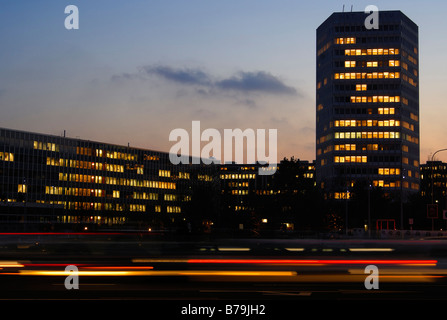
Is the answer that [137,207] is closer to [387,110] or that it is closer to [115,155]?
[115,155]

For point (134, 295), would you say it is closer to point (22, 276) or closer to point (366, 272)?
point (22, 276)

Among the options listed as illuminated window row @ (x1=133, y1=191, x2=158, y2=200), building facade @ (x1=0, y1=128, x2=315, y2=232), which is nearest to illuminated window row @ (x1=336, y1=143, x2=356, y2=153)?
building facade @ (x1=0, y1=128, x2=315, y2=232)

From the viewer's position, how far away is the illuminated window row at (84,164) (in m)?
159

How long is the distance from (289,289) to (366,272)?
244 inches

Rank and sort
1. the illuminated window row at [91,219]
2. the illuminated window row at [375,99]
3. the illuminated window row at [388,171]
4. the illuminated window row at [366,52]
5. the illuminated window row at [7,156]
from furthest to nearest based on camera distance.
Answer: the illuminated window row at [366,52], the illuminated window row at [375,99], the illuminated window row at [388,171], the illuminated window row at [91,219], the illuminated window row at [7,156]

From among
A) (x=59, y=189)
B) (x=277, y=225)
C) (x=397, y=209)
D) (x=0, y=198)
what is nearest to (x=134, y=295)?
(x=277, y=225)

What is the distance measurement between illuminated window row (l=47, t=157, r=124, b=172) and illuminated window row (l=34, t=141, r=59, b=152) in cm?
263

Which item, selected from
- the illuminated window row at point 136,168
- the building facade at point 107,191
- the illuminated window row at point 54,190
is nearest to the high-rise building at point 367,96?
the building facade at point 107,191

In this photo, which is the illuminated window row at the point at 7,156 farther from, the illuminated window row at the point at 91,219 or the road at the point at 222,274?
the road at the point at 222,274

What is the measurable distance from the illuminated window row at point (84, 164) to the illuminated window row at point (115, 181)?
2460 mm

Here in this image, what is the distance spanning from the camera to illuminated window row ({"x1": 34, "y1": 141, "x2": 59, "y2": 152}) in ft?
504

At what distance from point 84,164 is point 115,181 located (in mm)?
12377

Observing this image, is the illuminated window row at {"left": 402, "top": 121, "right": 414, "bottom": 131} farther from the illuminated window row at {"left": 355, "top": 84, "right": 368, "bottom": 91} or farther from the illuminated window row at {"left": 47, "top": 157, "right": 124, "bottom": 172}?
the illuminated window row at {"left": 47, "top": 157, "right": 124, "bottom": 172}

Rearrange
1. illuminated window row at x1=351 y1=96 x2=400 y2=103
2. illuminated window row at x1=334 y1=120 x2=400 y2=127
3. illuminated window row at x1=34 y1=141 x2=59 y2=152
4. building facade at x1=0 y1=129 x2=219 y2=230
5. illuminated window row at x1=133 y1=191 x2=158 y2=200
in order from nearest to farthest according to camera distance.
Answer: building facade at x1=0 y1=129 x2=219 y2=230
illuminated window row at x1=34 y1=141 x2=59 y2=152
illuminated window row at x1=133 y1=191 x2=158 y2=200
illuminated window row at x1=334 y1=120 x2=400 y2=127
illuminated window row at x1=351 y1=96 x2=400 y2=103
